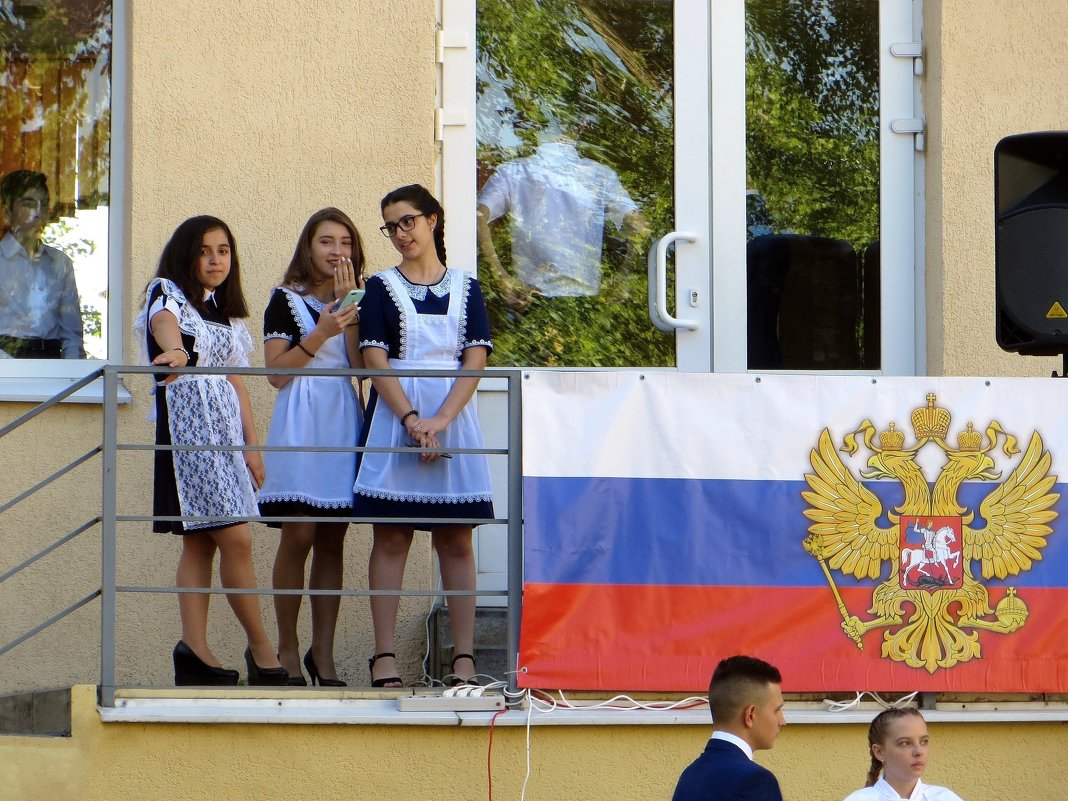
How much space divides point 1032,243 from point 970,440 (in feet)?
2.70

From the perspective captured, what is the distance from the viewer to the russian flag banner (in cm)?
471

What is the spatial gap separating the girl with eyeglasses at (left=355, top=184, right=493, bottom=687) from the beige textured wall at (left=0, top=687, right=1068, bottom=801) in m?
0.32

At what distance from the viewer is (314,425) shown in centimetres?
527

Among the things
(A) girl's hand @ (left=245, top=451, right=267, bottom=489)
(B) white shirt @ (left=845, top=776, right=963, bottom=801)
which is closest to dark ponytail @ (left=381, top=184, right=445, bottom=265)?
(A) girl's hand @ (left=245, top=451, right=267, bottom=489)

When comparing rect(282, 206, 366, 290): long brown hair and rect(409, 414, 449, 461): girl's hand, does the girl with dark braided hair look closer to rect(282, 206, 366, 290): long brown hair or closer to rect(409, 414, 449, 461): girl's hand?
rect(409, 414, 449, 461): girl's hand

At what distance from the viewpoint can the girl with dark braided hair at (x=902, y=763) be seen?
13.6ft

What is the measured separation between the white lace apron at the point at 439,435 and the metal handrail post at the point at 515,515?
0.24 m

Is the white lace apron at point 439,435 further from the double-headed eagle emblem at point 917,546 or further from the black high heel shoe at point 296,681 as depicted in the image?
the double-headed eagle emblem at point 917,546

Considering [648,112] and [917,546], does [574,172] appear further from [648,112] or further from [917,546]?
[917,546]

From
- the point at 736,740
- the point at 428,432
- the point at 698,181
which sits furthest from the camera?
the point at 698,181

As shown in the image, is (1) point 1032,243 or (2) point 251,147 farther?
(2) point 251,147

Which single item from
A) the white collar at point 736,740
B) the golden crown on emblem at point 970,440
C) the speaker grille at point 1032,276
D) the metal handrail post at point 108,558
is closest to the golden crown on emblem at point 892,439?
the golden crown on emblem at point 970,440

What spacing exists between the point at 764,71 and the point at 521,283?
1402mm

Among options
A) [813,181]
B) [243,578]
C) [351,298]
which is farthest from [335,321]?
[813,181]
